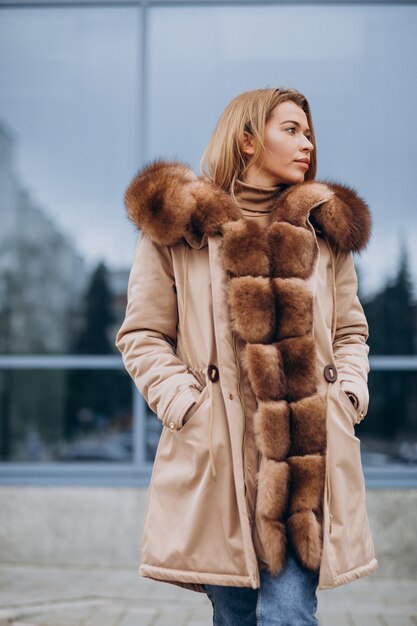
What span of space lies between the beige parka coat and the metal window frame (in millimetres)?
2960

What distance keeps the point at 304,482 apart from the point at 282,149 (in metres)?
1.07

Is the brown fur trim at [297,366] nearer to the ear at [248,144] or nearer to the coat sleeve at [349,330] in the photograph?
the coat sleeve at [349,330]

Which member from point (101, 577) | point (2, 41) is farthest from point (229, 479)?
point (2, 41)

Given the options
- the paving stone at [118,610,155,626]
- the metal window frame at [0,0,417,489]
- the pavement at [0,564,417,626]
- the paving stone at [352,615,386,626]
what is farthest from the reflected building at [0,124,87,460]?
the paving stone at [352,615,386,626]

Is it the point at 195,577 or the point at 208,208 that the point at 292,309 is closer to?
the point at 208,208

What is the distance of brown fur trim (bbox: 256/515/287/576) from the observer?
2.51 meters

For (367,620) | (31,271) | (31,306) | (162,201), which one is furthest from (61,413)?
(162,201)

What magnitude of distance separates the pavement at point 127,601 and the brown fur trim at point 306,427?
2.12 m

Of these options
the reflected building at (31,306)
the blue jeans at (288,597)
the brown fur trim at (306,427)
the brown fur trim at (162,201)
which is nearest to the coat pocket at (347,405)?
the brown fur trim at (306,427)

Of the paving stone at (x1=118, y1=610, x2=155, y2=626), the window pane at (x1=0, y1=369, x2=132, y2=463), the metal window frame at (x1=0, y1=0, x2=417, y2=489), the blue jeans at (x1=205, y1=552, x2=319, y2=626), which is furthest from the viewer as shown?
the window pane at (x1=0, y1=369, x2=132, y2=463)

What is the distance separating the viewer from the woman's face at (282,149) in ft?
9.41

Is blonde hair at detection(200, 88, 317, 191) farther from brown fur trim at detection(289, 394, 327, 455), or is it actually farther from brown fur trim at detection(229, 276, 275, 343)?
brown fur trim at detection(289, 394, 327, 455)

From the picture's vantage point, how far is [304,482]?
256cm

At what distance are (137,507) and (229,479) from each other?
3.12 m
